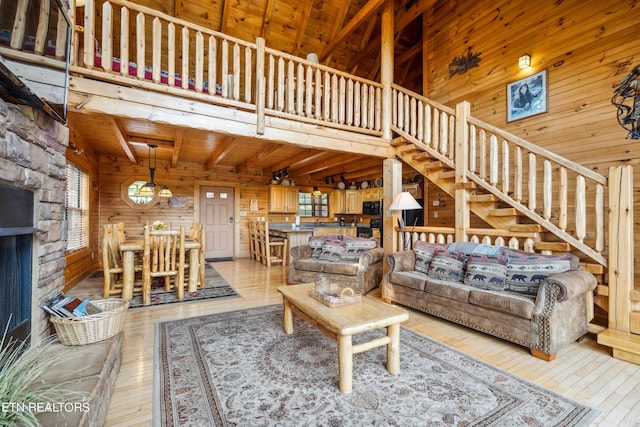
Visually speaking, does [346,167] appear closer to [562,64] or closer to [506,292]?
[562,64]

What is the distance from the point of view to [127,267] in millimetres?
3807

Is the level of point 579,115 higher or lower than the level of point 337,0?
lower

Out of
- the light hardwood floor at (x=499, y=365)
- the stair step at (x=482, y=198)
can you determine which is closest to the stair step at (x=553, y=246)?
the stair step at (x=482, y=198)

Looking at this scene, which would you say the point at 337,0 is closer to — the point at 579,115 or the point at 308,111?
the point at 308,111

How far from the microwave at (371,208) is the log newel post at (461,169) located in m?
3.92

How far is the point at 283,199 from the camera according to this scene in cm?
811

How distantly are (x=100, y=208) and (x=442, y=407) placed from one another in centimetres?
727

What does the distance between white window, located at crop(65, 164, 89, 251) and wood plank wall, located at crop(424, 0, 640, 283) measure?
6.66 meters

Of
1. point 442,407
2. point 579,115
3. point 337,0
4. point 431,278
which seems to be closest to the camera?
point 442,407

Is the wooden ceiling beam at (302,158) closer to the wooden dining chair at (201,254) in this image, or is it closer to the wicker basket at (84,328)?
the wooden dining chair at (201,254)

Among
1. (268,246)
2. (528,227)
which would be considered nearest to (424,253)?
(528,227)

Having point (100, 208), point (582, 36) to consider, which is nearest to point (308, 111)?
point (582, 36)

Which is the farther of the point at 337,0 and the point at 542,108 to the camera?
the point at 337,0

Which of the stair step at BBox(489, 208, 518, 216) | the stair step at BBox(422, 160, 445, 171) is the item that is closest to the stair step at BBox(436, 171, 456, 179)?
the stair step at BBox(422, 160, 445, 171)
